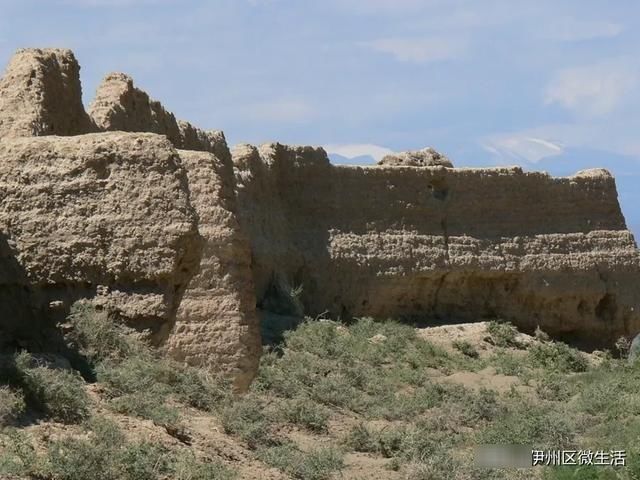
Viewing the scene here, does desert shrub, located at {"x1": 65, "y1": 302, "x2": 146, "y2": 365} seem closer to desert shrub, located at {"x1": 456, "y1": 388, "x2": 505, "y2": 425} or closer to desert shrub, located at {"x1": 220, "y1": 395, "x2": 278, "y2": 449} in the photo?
desert shrub, located at {"x1": 220, "y1": 395, "x2": 278, "y2": 449}

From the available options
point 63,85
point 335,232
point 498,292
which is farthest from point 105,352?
point 498,292

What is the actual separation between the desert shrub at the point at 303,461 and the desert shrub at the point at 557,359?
1076 centimetres

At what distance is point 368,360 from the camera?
20906 millimetres

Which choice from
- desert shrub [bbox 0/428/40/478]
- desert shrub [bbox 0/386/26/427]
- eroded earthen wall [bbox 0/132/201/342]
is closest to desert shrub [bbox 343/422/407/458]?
eroded earthen wall [bbox 0/132/201/342]

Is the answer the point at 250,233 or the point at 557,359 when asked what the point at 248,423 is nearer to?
the point at 250,233

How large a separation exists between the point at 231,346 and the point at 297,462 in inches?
91.4

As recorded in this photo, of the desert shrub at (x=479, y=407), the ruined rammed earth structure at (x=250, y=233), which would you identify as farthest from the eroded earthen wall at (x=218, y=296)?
the desert shrub at (x=479, y=407)

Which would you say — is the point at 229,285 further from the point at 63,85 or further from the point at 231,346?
the point at 63,85

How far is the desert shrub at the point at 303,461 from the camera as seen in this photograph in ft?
36.1

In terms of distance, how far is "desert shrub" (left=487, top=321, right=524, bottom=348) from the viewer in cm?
2511

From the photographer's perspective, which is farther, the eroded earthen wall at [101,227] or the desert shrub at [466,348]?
the desert shrub at [466,348]

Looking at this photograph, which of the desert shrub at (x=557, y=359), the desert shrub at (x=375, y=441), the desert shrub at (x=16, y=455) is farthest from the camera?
the desert shrub at (x=557, y=359)

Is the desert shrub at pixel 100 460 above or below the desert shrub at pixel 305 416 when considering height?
above

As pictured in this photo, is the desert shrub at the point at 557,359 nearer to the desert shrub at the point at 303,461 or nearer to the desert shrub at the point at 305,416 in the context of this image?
the desert shrub at the point at 305,416
